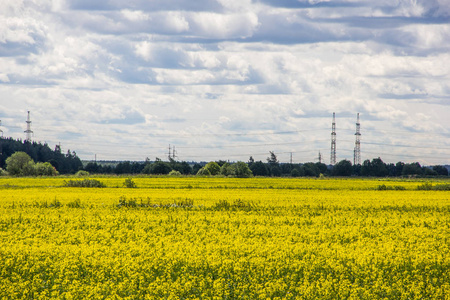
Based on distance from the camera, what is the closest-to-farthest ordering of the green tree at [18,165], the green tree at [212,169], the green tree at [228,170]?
1. the green tree at [228,170]
2. the green tree at [18,165]
3. the green tree at [212,169]

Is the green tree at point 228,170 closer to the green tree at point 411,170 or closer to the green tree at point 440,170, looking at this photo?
the green tree at point 411,170

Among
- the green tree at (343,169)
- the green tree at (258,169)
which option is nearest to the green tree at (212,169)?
the green tree at (258,169)

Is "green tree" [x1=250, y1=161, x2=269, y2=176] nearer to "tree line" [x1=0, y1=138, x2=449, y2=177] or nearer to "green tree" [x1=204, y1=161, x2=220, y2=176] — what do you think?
"tree line" [x1=0, y1=138, x2=449, y2=177]

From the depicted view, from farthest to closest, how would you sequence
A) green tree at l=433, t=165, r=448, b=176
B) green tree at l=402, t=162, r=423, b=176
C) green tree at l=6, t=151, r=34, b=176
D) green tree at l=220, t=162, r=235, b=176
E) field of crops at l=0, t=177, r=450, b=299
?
1. green tree at l=402, t=162, r=423, b=176
2. green tree at l=433, t=165, r=448, b=176
3. green tree at l=6, t=151, r=34, b=176
4. green tree at l=220, t=162, r=235, b=176
5. field of crops at l=0, t=177, r=450, b=299

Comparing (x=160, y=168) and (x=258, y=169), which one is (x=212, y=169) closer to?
(x=160, y=168)

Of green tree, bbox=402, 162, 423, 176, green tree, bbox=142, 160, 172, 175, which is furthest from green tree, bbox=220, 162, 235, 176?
green tree, bbox=402, 162, 423, 176

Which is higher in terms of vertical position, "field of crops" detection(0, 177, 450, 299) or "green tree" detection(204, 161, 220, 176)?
"green tree" detection(204, 161, 220, 176)

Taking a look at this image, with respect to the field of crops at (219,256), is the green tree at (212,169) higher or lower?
higher

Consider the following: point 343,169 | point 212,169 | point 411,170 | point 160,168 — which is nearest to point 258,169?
point 343,169

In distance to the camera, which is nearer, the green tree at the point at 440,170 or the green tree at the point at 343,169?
the green tree at the point at 343,169

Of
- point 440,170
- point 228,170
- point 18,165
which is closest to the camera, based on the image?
point 228,170

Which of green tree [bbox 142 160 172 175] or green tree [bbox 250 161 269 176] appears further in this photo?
green tree [bbox 250 161 269 176]

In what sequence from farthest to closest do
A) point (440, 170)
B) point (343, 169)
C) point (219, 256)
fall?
point (440, 170), point (343, 169), point (219, 256)

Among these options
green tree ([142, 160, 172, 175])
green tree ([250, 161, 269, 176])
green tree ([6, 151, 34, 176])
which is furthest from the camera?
green tree ([250, 161, 269, 176])
